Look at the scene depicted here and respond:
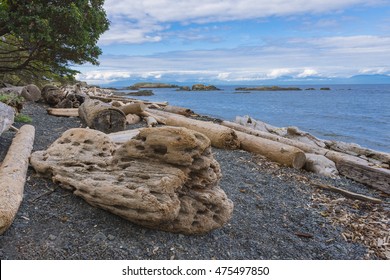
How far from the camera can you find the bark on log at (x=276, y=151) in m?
10.1

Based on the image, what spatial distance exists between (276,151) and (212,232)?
5486mm

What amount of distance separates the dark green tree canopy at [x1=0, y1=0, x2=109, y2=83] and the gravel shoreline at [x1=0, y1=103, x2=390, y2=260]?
6.38m

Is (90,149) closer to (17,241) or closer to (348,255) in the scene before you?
(17,241)

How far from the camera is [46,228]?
15.6ft

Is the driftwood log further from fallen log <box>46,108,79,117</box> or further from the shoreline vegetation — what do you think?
fallen log <box>46,108,79,117</box>

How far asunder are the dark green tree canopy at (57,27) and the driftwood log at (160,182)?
9502 mm

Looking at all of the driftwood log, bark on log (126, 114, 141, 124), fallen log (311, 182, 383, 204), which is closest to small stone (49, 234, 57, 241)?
the driftwood log

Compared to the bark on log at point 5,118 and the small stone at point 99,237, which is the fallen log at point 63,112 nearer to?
the bark on log at point 5,118

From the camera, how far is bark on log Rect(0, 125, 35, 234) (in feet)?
14.4

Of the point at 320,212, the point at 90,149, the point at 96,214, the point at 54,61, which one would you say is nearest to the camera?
the point at 96,214

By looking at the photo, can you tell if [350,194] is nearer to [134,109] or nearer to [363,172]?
[363,172]

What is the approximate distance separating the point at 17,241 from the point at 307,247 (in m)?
4.37

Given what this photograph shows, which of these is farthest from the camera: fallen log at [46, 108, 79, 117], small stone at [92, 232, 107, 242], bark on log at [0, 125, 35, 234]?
fallen log at [46, 108, 79, 117]
